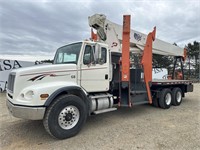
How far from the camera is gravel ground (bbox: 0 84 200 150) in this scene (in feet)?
12.5

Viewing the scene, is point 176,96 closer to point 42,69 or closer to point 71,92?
point 71,92

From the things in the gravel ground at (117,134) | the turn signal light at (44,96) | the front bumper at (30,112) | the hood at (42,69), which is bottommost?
the gravel ground at (117,134)

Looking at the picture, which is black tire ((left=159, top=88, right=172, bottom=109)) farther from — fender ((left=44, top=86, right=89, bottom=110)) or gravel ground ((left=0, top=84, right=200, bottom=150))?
fender ((left=44, top=86, right=89, bottom=110))

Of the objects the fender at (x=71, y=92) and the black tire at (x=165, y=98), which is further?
the black tire at (x=165, y=98)

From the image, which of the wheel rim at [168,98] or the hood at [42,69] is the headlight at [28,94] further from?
the wheel rim at [168,98]

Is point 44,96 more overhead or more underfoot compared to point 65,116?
more overhead

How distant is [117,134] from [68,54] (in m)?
2.66

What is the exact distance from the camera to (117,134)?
4.39 m

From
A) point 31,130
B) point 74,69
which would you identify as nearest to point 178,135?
point 74,69

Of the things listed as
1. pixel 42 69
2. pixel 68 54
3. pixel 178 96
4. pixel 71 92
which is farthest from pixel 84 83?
pixel 178 96

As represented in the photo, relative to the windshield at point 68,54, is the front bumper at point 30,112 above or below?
below

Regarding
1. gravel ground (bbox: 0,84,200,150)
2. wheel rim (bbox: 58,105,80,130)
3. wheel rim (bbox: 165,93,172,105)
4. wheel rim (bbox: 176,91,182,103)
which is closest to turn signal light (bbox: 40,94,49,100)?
wheel rim (bbox: 58,105,80,130)

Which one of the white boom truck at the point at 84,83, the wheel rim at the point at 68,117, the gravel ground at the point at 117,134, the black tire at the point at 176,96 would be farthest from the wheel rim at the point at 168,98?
the wheel rim at the point at 68,117

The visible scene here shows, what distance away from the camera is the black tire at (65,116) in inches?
156
